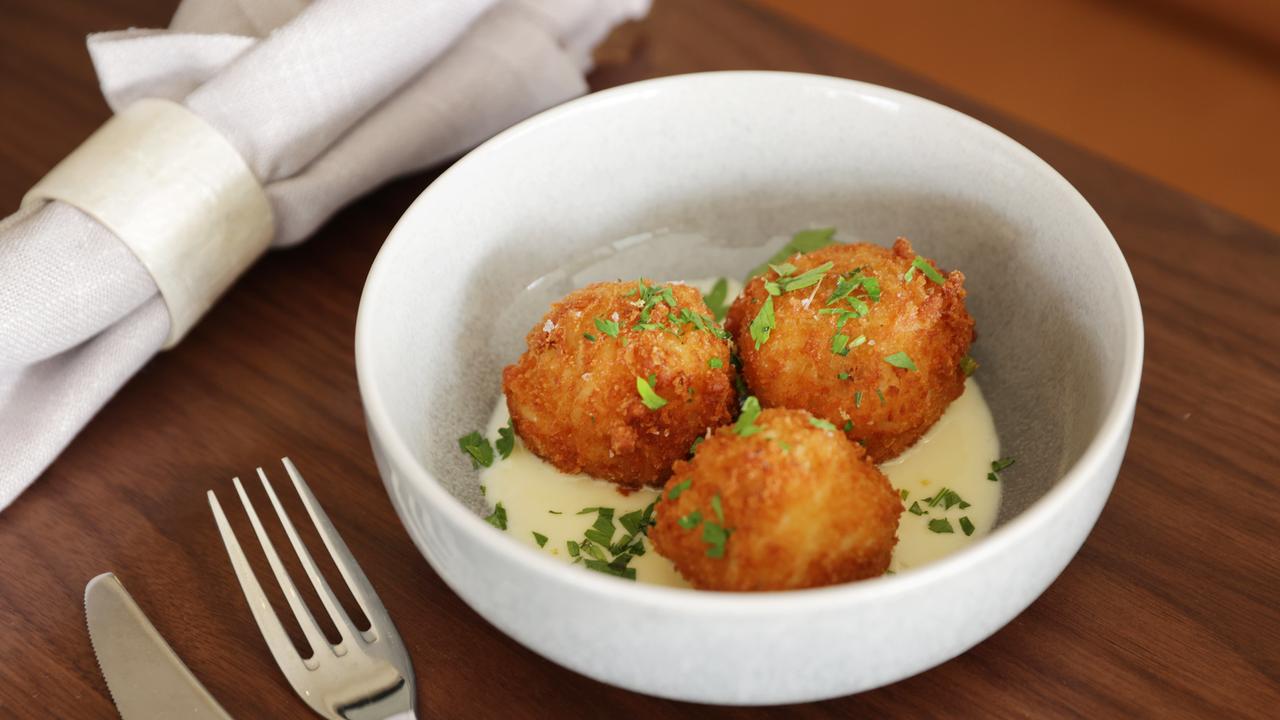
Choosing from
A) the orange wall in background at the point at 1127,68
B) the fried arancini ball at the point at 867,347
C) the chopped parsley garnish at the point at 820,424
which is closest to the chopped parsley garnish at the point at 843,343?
the fried arancini ball at the point at 867,347

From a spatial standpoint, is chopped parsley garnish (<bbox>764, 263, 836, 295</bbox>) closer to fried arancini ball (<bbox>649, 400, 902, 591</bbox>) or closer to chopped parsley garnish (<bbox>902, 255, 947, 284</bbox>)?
chopped parsley garnish (<bbox>902, 255, 947, 284</bbox>)

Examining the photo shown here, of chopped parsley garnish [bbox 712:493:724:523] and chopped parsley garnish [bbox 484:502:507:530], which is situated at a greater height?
chopped parsley garnish [bbox 712:493:724:523]

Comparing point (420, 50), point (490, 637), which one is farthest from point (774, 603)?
point (420, 50)

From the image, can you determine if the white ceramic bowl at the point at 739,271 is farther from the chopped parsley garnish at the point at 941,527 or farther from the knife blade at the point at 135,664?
the knife blade at the point at 135,664

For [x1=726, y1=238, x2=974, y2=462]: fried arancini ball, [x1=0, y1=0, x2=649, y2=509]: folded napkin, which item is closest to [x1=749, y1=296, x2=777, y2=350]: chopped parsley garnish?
[x1=726, y1=238, x2=974, y2=462]: fried arancini ball

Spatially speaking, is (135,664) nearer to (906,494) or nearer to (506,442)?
(506,442)

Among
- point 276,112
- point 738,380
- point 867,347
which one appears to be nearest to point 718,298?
point 738,380
